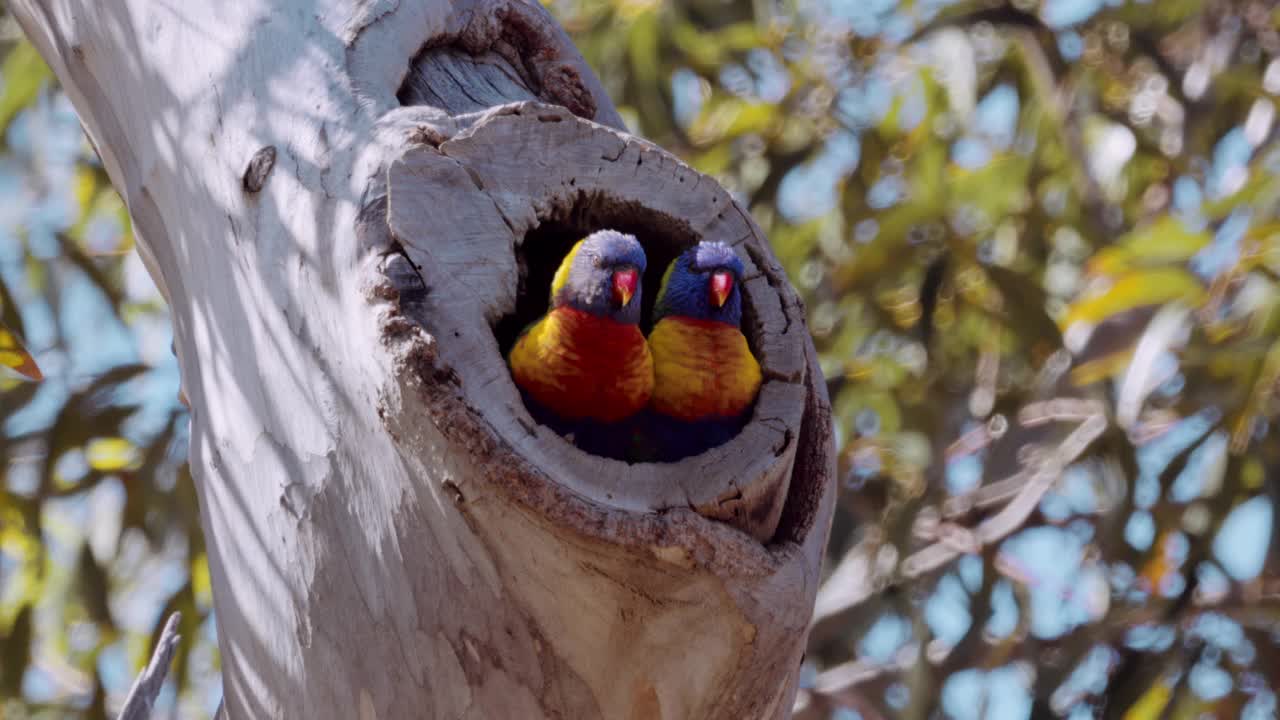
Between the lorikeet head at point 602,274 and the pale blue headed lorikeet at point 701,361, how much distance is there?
58 millimetres

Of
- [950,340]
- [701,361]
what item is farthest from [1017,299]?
[701,361]

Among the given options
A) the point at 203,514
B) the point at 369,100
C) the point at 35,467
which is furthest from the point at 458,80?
the point at 35,467

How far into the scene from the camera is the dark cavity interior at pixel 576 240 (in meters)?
1.47

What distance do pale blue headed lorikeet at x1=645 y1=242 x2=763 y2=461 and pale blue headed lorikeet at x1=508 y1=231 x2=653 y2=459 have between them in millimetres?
56

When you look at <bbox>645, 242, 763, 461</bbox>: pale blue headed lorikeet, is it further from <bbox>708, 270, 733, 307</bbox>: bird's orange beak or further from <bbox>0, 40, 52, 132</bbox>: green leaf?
<bbox>0, 40, 52, 132</bbox>: green leaf

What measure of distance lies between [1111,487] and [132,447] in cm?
220

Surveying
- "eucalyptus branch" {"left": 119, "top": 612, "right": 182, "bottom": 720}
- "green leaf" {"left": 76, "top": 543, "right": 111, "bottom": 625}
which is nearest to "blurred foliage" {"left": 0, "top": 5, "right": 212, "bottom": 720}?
"green leaf" {"left": 76, "top": 543, "right": 111, "bottom": 625}

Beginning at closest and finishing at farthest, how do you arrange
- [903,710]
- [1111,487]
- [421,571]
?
[421,571] < [903,710] < [1111,487]

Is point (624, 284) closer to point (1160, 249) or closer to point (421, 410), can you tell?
point (421, 410)

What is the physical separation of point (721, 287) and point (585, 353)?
0.62ft

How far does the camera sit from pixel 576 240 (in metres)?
1.63

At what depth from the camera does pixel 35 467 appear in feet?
9.63

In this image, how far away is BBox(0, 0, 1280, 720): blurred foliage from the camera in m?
2.71

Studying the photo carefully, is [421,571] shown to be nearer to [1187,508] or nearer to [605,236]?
[605,236]
